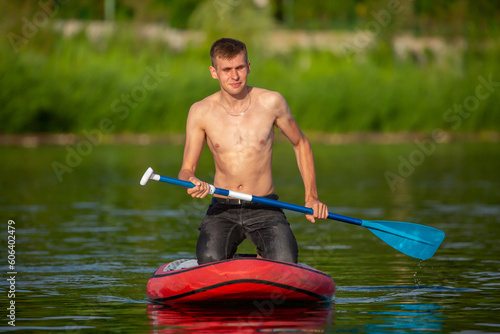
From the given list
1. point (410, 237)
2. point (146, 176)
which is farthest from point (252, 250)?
point (146, 176)

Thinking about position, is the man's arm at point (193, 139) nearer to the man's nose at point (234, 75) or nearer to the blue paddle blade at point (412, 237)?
the man's nose at point (234, 75)

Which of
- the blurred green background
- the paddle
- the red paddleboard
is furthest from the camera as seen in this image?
the blurred green background

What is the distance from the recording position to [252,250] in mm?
13523

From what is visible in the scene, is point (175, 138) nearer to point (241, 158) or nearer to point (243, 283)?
point (241, 158)

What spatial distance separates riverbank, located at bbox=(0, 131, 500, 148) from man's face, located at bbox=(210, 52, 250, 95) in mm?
31063

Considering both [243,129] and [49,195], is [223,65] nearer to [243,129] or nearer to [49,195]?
[243,129]

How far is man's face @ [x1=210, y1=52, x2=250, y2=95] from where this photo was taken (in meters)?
9.23

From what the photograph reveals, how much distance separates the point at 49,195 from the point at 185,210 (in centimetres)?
421

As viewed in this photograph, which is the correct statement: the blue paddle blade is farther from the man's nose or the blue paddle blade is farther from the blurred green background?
the blurred green background

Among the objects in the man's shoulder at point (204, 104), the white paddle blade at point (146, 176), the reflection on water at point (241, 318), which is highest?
the man's shoulder at point (204, 104)

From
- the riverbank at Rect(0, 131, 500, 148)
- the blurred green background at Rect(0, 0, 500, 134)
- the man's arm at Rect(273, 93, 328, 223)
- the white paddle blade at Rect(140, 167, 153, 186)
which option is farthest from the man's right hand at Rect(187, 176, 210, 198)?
the blurred green background at Rect(0, 0, 500, 134)

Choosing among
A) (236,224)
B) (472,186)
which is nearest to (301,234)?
(236,224)

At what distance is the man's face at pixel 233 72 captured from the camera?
30.3 ft

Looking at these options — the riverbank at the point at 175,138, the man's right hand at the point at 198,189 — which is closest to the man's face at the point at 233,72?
the man's right hand at the point at 198,189
